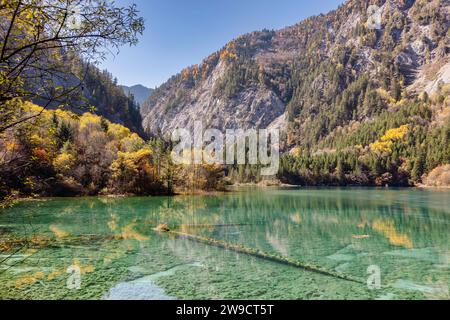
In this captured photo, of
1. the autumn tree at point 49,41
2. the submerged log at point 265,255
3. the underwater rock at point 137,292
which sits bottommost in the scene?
the submerged log at point 265,255

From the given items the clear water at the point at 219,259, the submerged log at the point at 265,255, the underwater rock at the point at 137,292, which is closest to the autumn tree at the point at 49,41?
the clear water at the point at 219,259

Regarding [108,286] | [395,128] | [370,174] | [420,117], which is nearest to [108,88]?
[370,174]

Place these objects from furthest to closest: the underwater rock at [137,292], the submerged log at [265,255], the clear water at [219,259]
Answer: the submerged log at [265,255] < the clear water at [219,259] < the underwater rock at [137,292]

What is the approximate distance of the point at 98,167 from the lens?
73.9m

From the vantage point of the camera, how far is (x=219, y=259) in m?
20.1

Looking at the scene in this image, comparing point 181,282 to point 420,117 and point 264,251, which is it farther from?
point 420,117

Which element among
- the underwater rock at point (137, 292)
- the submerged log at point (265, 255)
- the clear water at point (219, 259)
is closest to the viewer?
the underwater rock at point (137, 292)

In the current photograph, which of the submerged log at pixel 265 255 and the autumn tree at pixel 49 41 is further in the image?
the submerged log at pixel 265 255

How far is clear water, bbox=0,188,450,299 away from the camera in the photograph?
14.4 metres

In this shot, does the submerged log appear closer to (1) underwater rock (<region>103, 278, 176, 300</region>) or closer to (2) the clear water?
(2) the clear water

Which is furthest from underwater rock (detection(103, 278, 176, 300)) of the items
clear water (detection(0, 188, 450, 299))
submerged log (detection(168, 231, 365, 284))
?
submerged log (detection(168, 231, 365, 284))

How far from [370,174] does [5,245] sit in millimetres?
151312

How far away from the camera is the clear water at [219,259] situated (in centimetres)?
1441

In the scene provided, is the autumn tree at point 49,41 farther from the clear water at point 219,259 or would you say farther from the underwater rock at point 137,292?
the underwater rock at point 137,292
